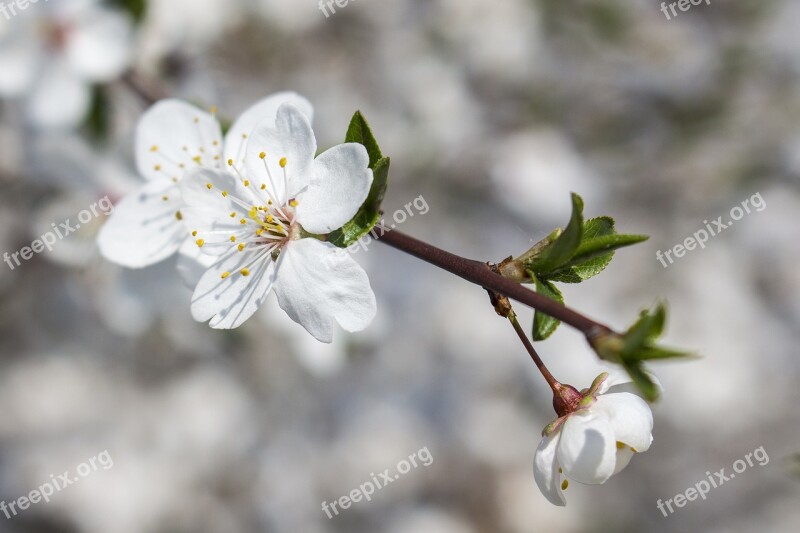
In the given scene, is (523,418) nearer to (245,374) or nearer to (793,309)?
(245,374)

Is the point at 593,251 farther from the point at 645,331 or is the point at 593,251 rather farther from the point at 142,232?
the point at 142,232
